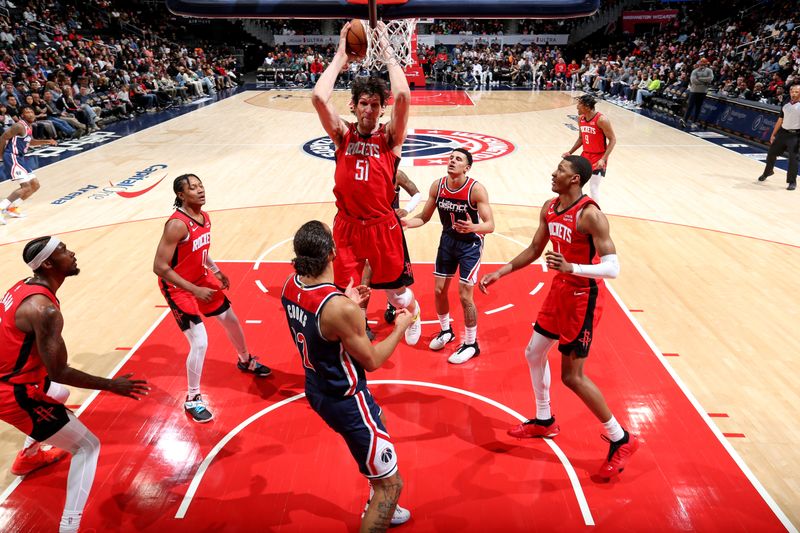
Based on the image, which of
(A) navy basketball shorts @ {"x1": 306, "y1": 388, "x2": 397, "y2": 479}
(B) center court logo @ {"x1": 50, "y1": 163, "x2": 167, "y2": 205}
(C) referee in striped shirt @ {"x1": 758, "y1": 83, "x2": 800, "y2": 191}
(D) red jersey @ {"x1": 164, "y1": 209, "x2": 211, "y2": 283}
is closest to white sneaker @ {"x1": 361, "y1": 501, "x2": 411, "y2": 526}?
(A) navy basketball shorts @ {"x1": 306, "y1": 388, "x2": 397, "y2": 479}

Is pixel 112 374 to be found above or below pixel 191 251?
below

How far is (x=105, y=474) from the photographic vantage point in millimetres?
3918

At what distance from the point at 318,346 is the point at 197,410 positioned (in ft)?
6.47

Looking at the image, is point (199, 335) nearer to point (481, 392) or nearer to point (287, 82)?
point (481, 392)

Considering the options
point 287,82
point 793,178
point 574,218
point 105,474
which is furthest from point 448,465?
point 287,82

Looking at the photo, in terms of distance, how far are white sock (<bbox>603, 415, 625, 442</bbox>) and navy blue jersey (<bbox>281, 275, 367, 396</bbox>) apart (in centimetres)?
177

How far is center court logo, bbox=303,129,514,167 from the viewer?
42.7 feet

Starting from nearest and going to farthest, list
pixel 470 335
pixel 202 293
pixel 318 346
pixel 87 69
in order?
pixel 318 346 < pixel 202 293 < pixel 470 335 < pixel 87 69

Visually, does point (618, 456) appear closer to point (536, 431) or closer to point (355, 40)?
point (536, 431)

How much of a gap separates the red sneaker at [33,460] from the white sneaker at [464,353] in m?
3.13

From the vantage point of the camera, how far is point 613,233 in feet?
27.9

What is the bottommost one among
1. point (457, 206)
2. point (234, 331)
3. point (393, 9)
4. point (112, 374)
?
point (112, 374)

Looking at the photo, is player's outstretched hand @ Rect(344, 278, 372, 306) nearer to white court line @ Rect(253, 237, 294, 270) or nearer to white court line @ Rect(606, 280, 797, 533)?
white court line @ Rect(606, 280, 797, 533)

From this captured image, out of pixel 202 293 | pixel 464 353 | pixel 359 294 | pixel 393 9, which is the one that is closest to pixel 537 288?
pixel 464 353
